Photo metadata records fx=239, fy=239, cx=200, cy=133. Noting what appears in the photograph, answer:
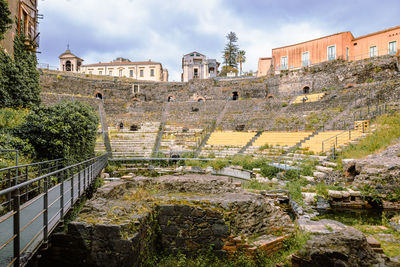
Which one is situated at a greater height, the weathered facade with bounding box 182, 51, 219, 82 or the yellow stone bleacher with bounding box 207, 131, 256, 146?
the weathered facade with bounding box 182, 51, 219, 82

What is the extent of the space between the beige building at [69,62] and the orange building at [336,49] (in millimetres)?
42134

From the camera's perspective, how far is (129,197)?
602cm

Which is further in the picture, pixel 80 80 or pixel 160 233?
pixel 80 80

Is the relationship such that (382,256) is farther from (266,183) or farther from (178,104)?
(178,104)

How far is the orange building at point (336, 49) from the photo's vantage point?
85.5 feet

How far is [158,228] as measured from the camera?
17.2ft

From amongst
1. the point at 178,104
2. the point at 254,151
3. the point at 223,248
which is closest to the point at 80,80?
the point at 178,104

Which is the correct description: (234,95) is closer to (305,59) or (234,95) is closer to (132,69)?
(305,59)

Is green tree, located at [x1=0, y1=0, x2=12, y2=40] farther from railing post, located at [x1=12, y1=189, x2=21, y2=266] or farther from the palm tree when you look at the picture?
the palm tree

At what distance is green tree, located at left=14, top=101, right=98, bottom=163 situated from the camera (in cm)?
970

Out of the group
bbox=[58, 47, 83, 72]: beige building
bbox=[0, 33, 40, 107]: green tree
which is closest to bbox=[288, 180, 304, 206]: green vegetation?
bbox=[0, 33, 40, 107]: green tree

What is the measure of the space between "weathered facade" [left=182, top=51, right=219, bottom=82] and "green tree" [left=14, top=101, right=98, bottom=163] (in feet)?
140

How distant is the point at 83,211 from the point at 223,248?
298 centimetres

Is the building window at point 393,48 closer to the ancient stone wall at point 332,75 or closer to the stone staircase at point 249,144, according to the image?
the ancient stone wall at point 332,75
